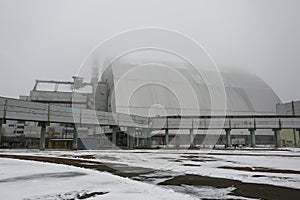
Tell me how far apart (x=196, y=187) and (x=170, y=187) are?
0.96 m

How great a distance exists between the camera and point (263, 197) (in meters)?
7.48

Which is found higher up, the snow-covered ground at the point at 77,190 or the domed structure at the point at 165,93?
the domed structure at the point at 165,93

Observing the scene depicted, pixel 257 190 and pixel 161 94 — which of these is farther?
pixel 161 94

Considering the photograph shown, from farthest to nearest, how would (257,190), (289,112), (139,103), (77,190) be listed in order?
(289,112) < (139,103) < (257,190) < (77,190)

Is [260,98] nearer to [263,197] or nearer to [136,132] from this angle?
[136,132]

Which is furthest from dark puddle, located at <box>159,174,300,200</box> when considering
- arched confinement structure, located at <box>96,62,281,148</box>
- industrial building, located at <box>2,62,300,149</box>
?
arched confinement structure, located at <box>96,62,281,148</box>

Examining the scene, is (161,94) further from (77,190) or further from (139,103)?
(77,190)

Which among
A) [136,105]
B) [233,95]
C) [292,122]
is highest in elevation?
[233,95]

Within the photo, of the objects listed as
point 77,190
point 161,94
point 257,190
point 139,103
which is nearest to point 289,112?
point 161,94

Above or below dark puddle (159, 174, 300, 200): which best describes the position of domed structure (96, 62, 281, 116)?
above

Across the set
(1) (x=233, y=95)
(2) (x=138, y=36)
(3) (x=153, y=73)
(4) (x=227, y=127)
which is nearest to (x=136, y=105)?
(3) (x=153, y=73)

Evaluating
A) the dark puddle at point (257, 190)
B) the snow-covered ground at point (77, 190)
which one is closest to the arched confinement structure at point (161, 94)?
the dark puddle at point (257, 190)

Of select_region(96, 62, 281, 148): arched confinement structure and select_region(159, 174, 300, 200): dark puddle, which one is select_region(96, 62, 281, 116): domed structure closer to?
select_region(96, 62, 281, 148): arched confinement structure

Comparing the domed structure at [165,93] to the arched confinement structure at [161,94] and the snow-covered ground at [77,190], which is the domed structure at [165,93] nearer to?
the arched confinement structure at [161,94]
